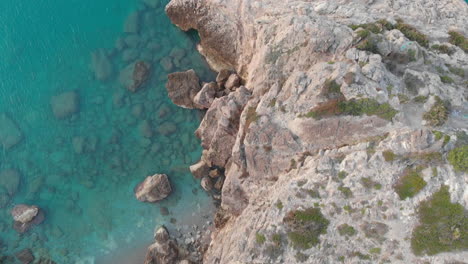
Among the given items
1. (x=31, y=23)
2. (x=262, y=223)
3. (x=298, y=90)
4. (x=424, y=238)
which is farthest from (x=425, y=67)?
(x=31, y=23)

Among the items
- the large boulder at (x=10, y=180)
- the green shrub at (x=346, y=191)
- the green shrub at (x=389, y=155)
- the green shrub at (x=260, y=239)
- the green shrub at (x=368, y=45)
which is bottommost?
the large boulder at (x=10, y=180)

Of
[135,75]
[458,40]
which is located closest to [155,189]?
[135,75]

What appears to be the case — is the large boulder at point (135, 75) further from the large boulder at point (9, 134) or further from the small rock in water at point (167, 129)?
the large boulder at point (9, 134)

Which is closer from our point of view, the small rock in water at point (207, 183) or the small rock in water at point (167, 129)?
the small rock in water at point (207, 183)

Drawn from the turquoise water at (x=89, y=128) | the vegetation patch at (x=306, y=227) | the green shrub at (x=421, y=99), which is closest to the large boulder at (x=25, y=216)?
the turquoise water at (x=89, y=128)

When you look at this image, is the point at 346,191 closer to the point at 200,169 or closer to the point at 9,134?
the point at 200,169

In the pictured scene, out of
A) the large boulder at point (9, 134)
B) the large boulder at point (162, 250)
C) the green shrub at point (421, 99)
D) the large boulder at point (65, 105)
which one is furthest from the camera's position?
the large boulder at point (65, 105)

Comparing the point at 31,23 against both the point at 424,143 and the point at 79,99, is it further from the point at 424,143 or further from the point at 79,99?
the point at 424,143
